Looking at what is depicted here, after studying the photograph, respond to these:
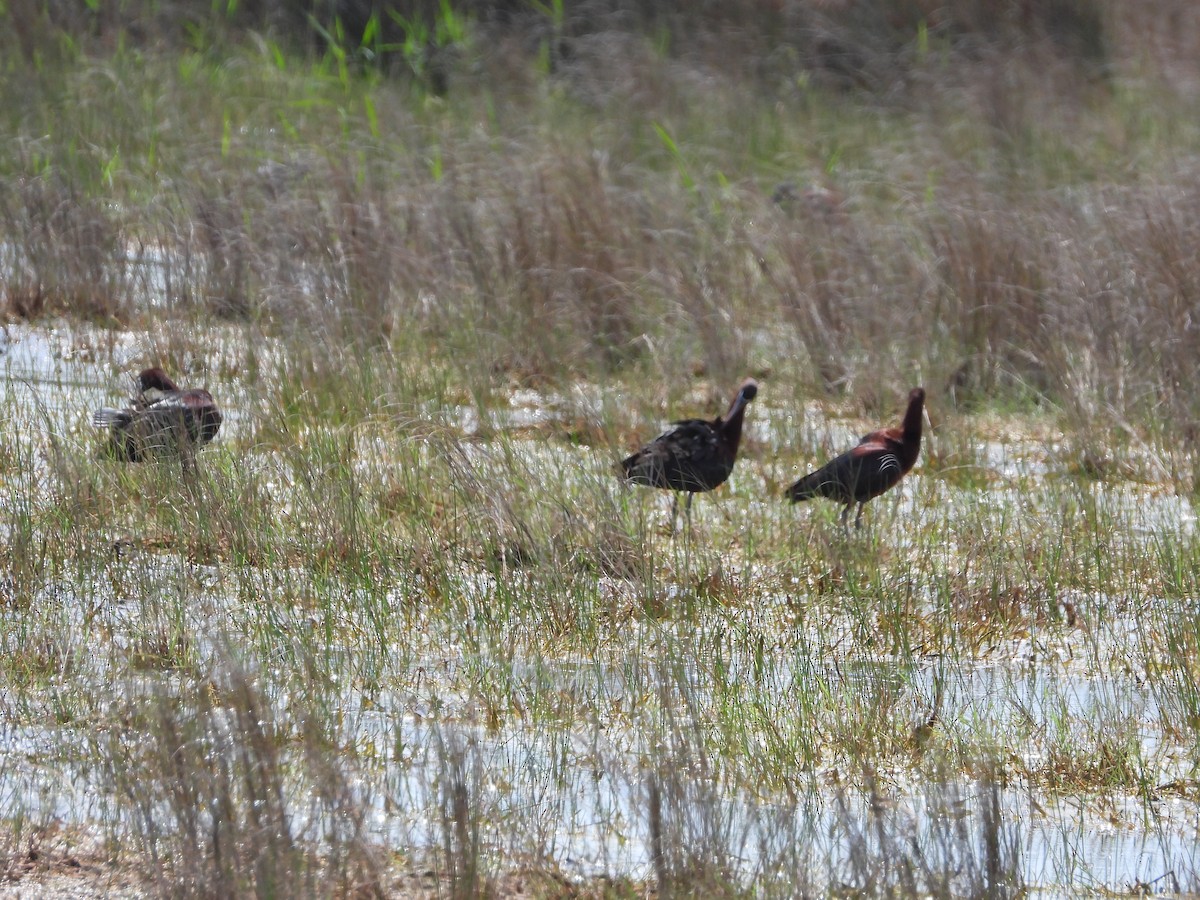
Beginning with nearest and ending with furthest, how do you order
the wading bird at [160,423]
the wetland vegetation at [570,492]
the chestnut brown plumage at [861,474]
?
the wetland vegetation at [570,492]
the wading bird at [160,423]
the chestnut brown plumage at [861,474]

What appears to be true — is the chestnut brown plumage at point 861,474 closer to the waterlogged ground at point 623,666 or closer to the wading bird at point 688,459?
the waterlogged ground at point 623,666

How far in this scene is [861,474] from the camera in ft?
15.6

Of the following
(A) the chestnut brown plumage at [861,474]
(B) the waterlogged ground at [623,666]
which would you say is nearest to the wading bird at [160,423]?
(B) the waterlogged ground at [623,666]

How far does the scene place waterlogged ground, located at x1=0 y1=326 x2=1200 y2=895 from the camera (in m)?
2.74

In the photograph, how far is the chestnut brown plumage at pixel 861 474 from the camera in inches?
187

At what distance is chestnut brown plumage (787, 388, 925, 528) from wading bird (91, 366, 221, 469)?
A: 1.98 m

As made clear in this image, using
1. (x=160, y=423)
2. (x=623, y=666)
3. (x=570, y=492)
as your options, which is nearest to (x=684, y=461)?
(x=570, y=492)

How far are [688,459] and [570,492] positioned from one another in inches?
20.2

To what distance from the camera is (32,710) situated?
3193 millimetres

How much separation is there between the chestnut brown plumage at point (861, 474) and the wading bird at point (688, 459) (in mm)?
274

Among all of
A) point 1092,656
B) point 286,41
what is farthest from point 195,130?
point 1092,656

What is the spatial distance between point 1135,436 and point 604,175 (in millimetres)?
3288

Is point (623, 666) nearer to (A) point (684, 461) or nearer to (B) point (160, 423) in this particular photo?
(A) point (684, 461)

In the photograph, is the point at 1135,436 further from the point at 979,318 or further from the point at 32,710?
the point at 32,710
